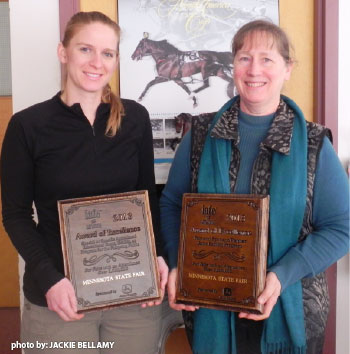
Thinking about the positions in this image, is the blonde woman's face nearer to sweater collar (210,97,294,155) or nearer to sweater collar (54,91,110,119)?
sweater collar (54,91,110,119)

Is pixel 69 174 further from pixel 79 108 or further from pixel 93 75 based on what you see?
pixel 93 75

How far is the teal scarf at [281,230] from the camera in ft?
4.50

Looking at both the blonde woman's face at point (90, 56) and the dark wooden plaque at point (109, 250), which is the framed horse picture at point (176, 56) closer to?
the blonde woman's face at point (90, 56)

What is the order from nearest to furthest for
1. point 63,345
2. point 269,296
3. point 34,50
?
1. point 269,296
2. point 63,345
3. point 34,50

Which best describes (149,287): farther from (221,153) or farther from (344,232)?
(344,232)

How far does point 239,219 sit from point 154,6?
1330 millimetres

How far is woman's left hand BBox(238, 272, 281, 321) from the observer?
4.25 feet

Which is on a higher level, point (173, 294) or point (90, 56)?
point (90, 56)

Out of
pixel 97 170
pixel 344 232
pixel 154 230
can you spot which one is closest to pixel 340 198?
pixel 344 232

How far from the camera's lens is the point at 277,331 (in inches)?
55.0

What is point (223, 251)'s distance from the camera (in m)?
1.35

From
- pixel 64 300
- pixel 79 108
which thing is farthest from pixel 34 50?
pixel 64 300

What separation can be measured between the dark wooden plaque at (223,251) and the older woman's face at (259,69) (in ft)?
1.22

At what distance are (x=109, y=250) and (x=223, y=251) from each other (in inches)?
14.9
